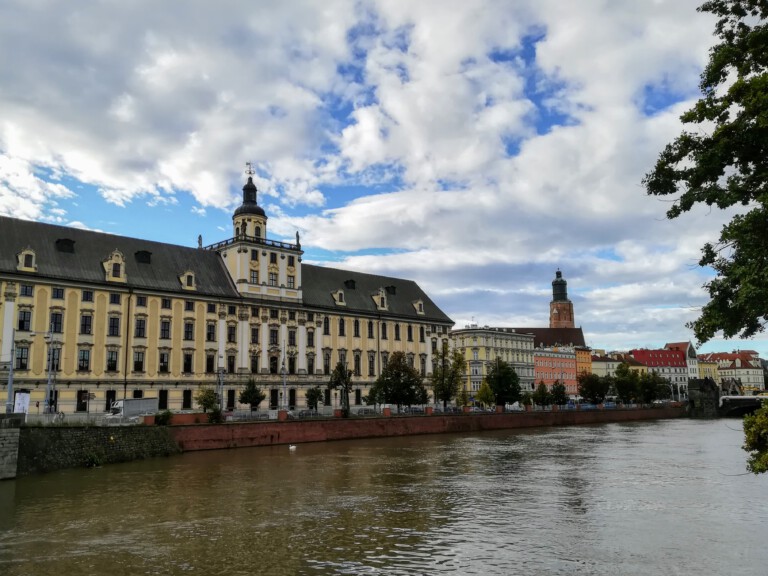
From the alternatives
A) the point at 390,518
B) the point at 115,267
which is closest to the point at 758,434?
the point at 390,518

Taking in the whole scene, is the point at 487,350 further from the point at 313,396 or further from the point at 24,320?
the point at 24,320

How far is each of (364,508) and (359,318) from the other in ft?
204

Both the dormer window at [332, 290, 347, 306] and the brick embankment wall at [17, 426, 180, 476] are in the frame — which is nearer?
the brick embankment wall at [17, 426, 180, 476]

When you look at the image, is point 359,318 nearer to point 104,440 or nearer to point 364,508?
point 104,440

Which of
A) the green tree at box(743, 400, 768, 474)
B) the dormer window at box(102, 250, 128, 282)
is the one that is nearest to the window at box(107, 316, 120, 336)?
the dormer window at box(102, 250, 128, 282)

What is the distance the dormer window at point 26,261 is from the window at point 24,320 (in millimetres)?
3866

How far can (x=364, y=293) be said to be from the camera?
95.1 metres

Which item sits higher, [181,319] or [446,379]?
[181,319]

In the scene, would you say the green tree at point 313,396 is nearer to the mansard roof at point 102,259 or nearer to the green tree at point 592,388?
the mansard roof at point 102,259

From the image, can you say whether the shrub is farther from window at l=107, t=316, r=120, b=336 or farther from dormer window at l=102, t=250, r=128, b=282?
dormer window at l=102, t=250, r=128, b=282

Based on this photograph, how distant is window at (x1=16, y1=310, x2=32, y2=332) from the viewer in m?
60.0

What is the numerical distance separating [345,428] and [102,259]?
29921 millimetres

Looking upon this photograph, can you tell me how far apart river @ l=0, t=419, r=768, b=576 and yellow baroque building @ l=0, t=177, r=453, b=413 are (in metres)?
21.8

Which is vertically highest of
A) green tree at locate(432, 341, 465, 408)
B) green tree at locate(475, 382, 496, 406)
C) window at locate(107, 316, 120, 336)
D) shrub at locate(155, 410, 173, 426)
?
window at locate(107, 316, 120, 336)
